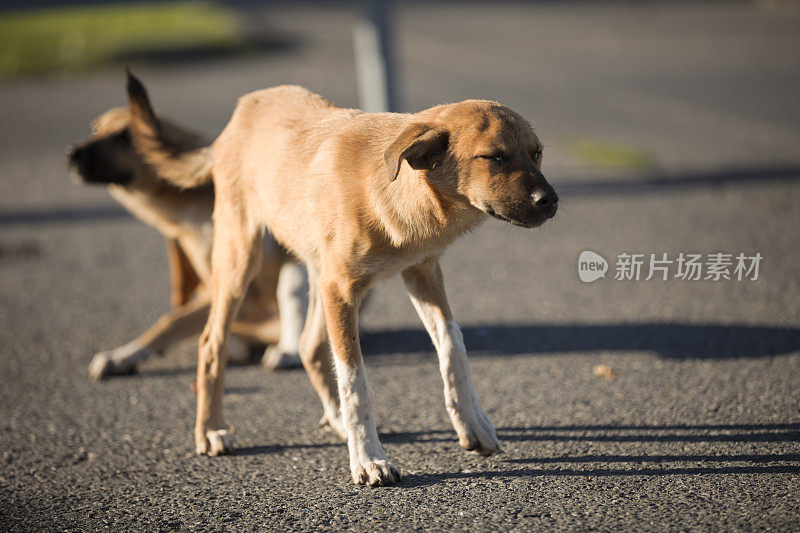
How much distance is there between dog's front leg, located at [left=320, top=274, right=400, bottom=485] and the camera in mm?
3363

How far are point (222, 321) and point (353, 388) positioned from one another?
83cm

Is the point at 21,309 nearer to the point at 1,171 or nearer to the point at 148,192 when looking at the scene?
the point at 148,192

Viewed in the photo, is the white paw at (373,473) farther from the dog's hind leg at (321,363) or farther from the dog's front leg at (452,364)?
the dog's hind leg at (321,363)

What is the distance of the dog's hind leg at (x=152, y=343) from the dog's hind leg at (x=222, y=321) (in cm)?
103

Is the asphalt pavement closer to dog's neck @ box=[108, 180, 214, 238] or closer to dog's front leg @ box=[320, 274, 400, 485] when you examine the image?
dog's front leg @ box=[320, 274, 400, 485]

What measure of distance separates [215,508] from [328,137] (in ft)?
4.99

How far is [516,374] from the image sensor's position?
455cm

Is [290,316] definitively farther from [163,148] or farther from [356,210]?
[356,210]

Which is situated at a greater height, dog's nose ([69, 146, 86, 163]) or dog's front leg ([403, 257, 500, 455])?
dog's nose ([69, 146, 86, 163])

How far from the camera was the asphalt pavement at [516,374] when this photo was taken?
10.9 ft

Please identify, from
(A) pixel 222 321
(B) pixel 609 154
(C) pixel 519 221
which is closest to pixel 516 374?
(A) pixel 222 321

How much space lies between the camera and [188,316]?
4.94m

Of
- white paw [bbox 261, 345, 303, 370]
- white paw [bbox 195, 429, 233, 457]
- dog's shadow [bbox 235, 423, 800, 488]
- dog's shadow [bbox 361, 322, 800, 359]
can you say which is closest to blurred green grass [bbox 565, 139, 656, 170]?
dog's shadow [bbox 361, 322, 800, 359]

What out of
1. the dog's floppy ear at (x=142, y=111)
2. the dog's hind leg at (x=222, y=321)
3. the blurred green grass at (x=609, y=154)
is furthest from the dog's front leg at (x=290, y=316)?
the blurred green grass at (x=609, y=154)
